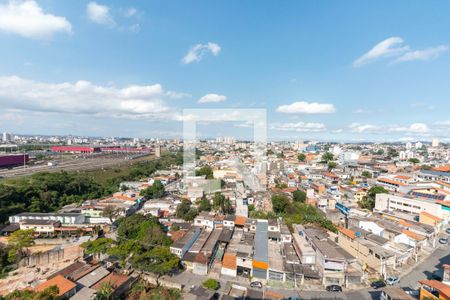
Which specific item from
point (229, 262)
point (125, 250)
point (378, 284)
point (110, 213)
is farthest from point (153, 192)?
point (378, 284)

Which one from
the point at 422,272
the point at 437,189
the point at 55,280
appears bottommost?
the point at 422,272

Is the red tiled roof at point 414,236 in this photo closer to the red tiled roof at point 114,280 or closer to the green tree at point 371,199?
the green tree at point 371,199

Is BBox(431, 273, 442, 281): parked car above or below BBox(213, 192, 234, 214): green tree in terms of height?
below

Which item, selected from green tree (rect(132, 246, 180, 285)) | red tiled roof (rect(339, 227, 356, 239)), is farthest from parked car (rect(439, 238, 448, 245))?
green tree (rect(132, 246, 180, 285))

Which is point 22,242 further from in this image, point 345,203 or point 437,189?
point 437,189

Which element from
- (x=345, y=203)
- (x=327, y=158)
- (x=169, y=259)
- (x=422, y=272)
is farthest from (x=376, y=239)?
(x=327, y=158)

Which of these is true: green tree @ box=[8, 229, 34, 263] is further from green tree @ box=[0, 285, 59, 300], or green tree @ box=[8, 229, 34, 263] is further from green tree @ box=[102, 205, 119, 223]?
green tree @ box=[0, 285, 59, 300]

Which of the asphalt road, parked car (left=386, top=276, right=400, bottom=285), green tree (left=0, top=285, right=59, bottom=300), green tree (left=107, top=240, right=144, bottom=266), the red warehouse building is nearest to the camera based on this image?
green tree (left=0, top=285, right=59, bottom=300)

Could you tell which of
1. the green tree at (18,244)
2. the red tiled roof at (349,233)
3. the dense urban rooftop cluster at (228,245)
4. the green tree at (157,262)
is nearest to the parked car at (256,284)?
the dense urban rooftop cluster at (228,245)

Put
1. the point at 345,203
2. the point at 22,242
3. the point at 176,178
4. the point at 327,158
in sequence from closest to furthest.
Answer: the point at 22,242
the point at 345,203
the point at 176,178
the point at 327,158

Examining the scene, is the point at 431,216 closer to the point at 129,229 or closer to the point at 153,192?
the point at 129,229

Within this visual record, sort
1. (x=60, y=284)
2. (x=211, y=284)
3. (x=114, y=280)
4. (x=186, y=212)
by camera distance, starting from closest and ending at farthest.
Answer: (x=60, y=284) → (x=211, y=284) → (x=114, y=280) → (x=186, y=212)
